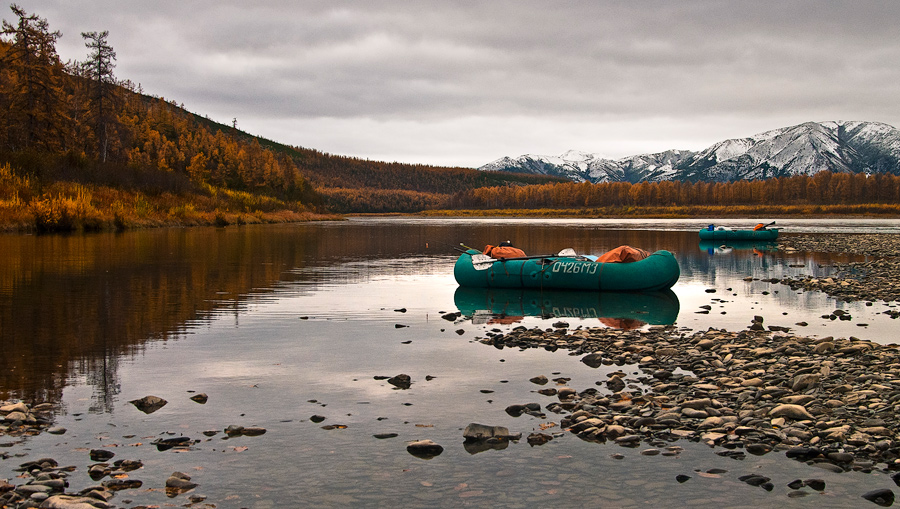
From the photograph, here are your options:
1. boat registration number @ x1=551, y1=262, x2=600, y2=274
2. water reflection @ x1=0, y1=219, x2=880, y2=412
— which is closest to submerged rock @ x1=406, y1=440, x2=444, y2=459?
water reflection @ x1=0, y1=219, x2=880, y2=412

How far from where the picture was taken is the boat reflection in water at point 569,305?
19391mm

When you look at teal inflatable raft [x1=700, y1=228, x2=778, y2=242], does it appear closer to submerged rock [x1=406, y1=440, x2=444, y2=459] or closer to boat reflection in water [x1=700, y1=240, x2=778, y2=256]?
boat reflection in water [x1=700, y1=240, x2=778, y2=256]

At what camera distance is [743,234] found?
6028 centimetres

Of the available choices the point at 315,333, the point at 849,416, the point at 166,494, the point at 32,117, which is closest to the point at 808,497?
the point at 849,416

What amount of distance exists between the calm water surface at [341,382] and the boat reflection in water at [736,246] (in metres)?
23.4

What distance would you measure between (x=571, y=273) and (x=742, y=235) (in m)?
42.6

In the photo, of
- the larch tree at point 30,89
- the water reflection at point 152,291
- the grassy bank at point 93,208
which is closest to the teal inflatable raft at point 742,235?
the water reflection at point 152,291

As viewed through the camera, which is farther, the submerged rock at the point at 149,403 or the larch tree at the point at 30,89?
the larch tree at the point at 30,89

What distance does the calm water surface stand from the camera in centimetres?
721

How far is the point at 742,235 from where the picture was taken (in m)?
60.2

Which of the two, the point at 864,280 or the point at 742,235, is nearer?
the point at 864,280

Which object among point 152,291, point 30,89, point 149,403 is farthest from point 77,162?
point 149,403

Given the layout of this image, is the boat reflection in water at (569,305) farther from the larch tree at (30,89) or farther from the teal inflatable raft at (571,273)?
the larch tree at (30,89)

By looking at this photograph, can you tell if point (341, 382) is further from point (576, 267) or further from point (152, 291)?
point (152, 291)
